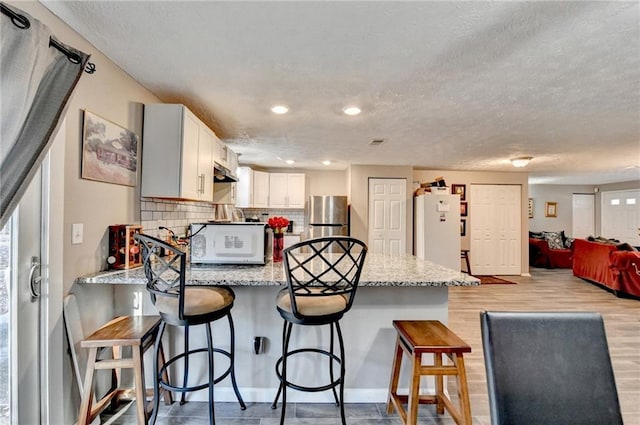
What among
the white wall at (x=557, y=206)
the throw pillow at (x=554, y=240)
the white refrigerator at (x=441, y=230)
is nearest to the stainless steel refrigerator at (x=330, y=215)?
the white refrigerator at (x=441, y=230)

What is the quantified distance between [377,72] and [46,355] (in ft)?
8.06

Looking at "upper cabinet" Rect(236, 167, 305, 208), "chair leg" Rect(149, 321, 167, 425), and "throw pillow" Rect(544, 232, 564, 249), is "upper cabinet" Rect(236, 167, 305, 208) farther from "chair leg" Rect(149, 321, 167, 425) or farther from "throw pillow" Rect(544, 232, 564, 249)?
"throw pillow" Rect(544, 232, 564, 249)

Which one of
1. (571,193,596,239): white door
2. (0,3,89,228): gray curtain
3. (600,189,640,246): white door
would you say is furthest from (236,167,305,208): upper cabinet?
(600,189,640,246): white door

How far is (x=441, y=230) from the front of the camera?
18.2 ft

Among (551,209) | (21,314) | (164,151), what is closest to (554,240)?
(551,209)

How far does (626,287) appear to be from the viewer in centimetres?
469

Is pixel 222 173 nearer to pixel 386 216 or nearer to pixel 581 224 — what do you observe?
pixel 386 216

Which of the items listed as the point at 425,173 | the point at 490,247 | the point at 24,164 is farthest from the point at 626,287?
the point at 24,164

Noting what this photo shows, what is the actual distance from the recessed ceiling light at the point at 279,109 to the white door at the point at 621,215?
9.40 m

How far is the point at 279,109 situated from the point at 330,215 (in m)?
3.03

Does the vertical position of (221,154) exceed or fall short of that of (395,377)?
it exceeds it

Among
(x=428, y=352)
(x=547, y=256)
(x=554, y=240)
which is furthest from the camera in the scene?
(x=554, y=240)

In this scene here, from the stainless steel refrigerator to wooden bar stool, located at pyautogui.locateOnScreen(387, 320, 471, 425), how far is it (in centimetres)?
371

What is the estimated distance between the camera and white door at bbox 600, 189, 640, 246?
7652 millimetres
